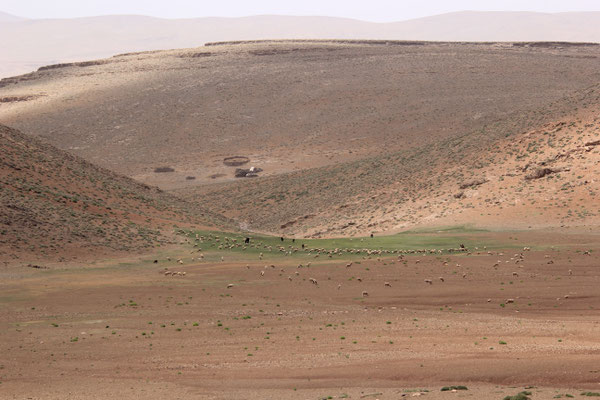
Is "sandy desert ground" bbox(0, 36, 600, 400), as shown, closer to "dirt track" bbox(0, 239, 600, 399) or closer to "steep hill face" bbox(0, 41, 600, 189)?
"dirt track" bbox(0, 239, 600, 399)

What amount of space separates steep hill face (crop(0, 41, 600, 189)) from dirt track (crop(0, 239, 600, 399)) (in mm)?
38824

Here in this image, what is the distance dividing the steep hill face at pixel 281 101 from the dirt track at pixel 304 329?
38.8 m

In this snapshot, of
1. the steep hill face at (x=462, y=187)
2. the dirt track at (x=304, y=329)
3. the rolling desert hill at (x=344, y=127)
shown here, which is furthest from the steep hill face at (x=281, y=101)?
the dirt track at (x=304, y=329)

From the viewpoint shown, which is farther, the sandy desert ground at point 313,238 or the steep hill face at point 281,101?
the steep hill face at point 281,101

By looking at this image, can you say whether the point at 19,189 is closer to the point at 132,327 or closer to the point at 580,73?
the point at 132,327

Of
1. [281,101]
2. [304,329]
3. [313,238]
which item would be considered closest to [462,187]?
[313,238]

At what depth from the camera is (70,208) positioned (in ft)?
140

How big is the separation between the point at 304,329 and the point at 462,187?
97.5 feet

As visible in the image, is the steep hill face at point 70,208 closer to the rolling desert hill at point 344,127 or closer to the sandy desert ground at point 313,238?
the sandy desert ground at point 313,238

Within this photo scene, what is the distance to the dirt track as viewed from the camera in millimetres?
17516

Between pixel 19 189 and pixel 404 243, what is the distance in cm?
2012

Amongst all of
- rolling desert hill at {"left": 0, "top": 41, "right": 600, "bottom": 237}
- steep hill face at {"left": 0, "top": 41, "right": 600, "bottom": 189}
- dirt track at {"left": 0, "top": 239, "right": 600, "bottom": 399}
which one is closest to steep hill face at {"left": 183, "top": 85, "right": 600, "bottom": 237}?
rolling desert hill at {"left": 0, "top": 41, "right": 600, "bottom": 237}

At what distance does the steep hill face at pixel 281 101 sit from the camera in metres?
78.7

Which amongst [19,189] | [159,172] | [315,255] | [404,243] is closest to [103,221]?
[19,189]
